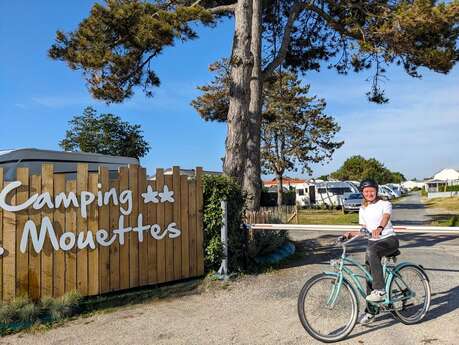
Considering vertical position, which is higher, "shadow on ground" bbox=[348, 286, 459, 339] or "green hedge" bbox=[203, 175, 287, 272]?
"green hedge" bbox=[203, 175, 287, 272]

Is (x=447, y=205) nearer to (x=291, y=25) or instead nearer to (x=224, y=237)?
(x=291, y=25)

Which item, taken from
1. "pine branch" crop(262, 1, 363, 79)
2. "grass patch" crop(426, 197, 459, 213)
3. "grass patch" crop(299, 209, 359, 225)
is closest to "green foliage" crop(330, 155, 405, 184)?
"grass patch" crop(426, 197, 459, 213)

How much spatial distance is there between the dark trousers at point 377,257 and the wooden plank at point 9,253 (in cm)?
435

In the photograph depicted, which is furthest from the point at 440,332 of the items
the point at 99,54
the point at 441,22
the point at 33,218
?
the point at 99,54

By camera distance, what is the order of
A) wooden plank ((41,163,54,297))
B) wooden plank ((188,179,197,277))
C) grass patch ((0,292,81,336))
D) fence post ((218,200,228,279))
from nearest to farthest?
grass patch ((0,292,81,336)), wooden plank ((41,163,54,297)), wooden plank ((188,179,197,277)), fence post ((218,200,228,279))

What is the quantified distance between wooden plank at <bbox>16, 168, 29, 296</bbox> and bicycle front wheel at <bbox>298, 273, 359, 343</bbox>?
355 centimetres

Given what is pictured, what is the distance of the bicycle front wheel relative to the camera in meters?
4.79

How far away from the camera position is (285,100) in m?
33.5

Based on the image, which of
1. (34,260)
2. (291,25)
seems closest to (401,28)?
(291,25)

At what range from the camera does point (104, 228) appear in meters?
6.62

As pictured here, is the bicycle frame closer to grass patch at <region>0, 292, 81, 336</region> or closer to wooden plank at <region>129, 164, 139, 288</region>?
wooden plank at <region>129, 164, 139, 288</region>

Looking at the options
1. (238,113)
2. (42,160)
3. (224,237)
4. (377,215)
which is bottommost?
(224,237)

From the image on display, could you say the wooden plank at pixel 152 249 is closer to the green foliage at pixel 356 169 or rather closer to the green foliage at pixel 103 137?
the green foliage at pixel 103 137

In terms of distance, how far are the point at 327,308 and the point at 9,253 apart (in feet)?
13.0
